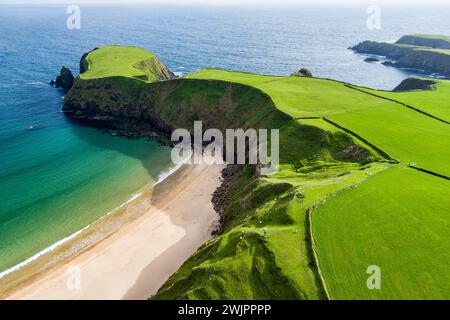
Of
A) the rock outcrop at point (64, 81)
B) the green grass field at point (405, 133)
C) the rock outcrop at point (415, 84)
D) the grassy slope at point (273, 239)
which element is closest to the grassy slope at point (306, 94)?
the green grass field at point (405, 133)

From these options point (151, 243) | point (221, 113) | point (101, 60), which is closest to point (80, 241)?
point (151, 243)

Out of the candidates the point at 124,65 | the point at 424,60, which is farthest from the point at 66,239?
the point at 424,60

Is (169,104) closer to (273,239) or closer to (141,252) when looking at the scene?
(141,252)

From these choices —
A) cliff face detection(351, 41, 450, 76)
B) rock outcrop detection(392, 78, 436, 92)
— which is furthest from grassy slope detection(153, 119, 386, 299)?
cliff face detection(351, 41, 450, 76)

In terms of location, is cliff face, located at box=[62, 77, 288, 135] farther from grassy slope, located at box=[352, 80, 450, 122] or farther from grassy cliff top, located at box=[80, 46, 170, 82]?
grassy slope, located at box=[352, 80, 450, 122]
